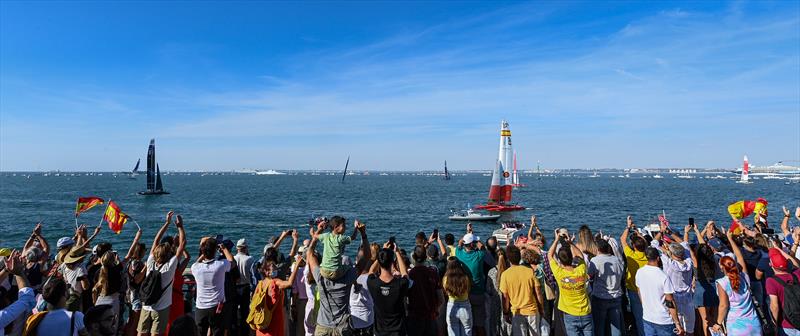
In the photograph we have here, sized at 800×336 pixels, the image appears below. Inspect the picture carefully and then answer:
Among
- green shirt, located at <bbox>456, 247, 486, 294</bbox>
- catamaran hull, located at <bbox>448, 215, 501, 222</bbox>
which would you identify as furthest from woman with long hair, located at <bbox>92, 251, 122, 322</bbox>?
catamaran hull, located at <bbox>448, 215, 501, 222</bbox>

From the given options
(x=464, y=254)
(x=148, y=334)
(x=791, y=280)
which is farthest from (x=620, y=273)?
(x=148, y=334)

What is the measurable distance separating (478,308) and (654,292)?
2530 mm

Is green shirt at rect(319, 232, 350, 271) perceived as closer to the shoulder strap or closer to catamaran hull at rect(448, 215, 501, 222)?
the shoulder strap

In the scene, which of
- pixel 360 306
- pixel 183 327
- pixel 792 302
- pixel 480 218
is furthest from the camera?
pixel 480 218

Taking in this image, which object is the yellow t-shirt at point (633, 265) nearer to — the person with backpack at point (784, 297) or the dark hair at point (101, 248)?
the person with backpack at point (784, 297)

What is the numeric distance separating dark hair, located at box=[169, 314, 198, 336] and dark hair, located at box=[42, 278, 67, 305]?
169 centimetres

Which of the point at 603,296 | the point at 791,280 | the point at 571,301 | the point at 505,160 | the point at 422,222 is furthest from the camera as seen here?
the point at 505,160

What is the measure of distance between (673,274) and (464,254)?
3068 mm

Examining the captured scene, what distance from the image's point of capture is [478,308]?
6.67 metres

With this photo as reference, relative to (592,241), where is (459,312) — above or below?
below

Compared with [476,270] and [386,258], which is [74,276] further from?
[476,270]

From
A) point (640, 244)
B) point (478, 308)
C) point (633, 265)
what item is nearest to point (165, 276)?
point (478, 308)

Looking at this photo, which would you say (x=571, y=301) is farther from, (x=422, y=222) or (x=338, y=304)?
(x=422, y=222)

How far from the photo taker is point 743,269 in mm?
6309
